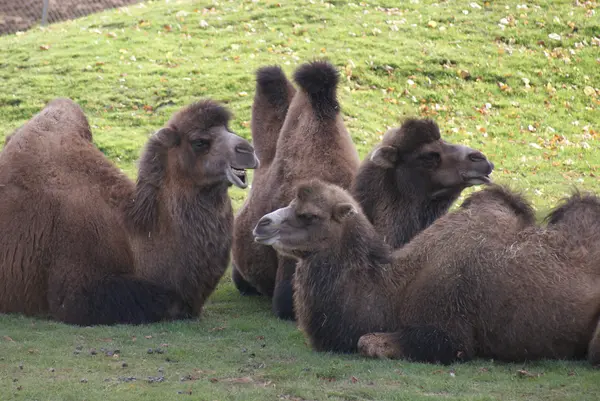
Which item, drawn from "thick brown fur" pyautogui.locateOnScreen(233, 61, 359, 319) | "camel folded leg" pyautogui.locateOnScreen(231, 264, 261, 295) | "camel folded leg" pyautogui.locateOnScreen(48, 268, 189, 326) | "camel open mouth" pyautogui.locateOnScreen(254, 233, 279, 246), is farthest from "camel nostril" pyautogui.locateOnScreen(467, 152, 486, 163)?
"camel folded leg" pyautogui.locateOnScreen(231, 264, 261, 295)

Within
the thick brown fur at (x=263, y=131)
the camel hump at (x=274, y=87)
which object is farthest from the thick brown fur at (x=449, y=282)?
the camel hump at (x=274, y=87)

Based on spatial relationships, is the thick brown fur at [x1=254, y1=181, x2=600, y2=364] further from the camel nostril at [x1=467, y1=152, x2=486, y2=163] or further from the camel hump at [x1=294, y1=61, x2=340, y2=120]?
the camel hump at [x1=294, y1=61, x2=340, y2=120]

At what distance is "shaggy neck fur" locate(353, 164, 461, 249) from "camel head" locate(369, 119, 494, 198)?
0.04 metres

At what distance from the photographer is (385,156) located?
388 inches

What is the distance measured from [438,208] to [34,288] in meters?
3.74

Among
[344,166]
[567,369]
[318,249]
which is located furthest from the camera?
[344,166]

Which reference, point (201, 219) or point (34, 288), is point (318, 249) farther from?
point (34, 288)

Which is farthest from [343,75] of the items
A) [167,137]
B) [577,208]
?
[577,208]

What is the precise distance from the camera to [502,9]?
89.9 ft

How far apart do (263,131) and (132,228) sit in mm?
2708

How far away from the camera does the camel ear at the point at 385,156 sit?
9836mm

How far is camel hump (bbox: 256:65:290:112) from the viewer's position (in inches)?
480

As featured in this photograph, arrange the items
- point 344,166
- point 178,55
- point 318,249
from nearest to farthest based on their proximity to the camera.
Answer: point 318,249, point 344,166, point 178,55

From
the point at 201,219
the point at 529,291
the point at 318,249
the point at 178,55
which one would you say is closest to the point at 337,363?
the point at 318,249
